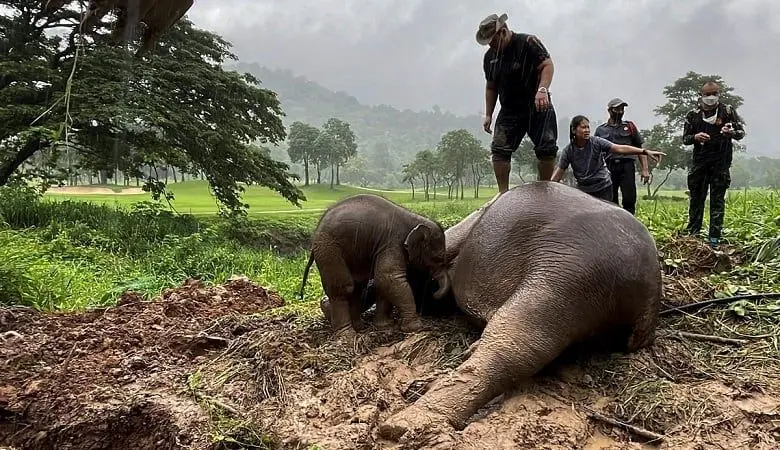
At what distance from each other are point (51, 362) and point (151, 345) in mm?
613

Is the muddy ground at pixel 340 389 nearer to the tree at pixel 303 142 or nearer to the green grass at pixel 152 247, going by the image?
the green grass at pixel 152 247

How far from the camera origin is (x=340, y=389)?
3.14 m

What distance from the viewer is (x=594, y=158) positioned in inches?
226

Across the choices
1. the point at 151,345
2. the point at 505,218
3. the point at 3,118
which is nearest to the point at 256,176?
the point at 3,118

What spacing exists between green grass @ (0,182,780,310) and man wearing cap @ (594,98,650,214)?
1.78 ft

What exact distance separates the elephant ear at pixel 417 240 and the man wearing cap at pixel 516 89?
49.6 inches

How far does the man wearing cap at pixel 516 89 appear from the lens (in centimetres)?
454

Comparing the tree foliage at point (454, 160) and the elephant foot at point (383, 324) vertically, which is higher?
the tree foliage at point (454, 160)

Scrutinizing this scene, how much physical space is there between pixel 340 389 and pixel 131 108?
A: 43.4 feet

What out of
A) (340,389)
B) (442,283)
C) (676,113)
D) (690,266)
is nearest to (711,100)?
(690,266)

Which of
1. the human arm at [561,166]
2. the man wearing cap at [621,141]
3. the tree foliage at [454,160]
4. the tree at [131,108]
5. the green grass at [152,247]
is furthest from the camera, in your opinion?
A: the tree foliage at [454,160]

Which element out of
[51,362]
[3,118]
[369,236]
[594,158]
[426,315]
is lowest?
[51,362]

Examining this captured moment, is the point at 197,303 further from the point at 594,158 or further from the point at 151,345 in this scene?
the point at 594,158

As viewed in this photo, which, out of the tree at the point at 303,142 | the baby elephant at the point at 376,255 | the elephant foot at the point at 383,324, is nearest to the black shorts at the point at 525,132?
the baby elephant at the point at 376,255
